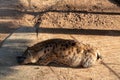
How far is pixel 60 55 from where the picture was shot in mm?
7441

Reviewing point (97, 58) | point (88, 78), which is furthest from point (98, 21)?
A: point (88, 78)

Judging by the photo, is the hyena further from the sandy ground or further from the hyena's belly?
the sandy ground

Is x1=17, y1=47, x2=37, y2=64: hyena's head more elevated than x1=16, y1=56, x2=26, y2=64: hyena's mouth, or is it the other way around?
x1=17, y1=47, x2=37, y2=64: hyena's head

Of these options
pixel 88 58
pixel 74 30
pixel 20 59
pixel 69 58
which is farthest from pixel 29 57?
pixel 74 30

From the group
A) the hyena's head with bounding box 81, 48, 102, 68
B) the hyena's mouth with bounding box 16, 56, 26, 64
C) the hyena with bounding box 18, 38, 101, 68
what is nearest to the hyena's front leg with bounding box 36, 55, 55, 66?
the hyena with bounding box 18, 38, 101, 68

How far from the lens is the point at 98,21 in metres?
10.4

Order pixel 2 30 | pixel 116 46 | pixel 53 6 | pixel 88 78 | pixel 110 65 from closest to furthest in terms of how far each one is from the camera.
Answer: pixel 88 78, pixel 110 65, pixel 116 46, pixel 2 30, pixel 53 6

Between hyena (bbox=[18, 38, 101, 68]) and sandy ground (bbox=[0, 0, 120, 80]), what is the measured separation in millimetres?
125

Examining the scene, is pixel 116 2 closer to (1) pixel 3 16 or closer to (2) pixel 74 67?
(1) pixel 3 16

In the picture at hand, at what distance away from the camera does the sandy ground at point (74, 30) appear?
7223 millimetres

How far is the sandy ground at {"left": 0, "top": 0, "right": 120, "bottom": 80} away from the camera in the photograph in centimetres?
722

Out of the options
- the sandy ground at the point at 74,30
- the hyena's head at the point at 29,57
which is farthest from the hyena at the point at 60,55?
the sandy ground at the point at 74,30

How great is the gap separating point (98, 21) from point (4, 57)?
3191 mm

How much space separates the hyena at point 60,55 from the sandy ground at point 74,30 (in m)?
0.12
